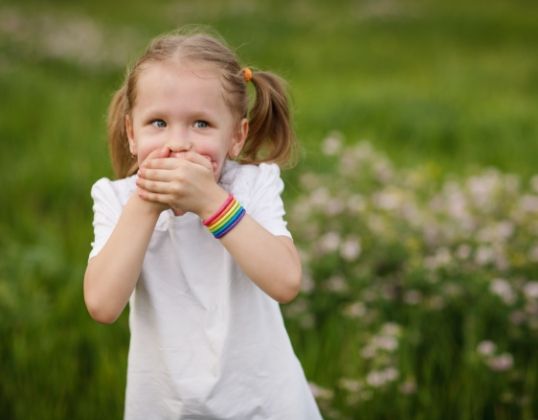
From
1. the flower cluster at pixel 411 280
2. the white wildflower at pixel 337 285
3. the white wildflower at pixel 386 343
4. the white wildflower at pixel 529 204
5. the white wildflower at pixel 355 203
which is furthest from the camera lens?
the white wildflower at pixel 355 203

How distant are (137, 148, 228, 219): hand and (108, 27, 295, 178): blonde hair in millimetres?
233

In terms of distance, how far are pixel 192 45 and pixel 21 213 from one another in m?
2.96

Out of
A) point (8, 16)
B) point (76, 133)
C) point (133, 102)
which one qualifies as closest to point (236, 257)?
point (133, 102)

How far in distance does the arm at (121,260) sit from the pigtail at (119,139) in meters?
0.40

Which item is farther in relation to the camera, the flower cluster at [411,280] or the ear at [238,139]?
the flower cluster at [411,280]

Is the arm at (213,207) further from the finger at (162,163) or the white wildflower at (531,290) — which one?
the white wildflower at (531,290)

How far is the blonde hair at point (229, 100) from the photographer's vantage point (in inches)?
69.1

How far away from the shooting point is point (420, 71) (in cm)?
884

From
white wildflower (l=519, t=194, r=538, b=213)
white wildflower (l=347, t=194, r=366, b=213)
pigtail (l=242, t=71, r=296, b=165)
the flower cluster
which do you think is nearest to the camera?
pigtail (l=242, t=71, r=296, b=165)

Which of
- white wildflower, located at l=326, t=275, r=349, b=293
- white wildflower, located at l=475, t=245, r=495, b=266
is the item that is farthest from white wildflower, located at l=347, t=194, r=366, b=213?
white wildflower, located at l=475, t=245, r=495, b=266

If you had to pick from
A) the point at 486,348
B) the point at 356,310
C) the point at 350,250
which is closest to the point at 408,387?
the point at 486,348

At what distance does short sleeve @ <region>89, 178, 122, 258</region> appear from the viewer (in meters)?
1.76

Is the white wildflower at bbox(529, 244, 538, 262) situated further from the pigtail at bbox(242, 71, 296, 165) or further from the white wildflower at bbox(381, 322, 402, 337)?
the pigtail at bbox(242, 71, 296, 165)

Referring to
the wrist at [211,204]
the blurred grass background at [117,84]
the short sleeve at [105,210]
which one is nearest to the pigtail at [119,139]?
Answer: the short sleeve at [105,210]
